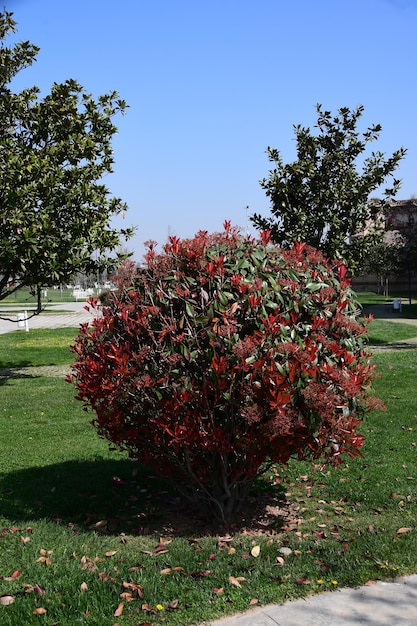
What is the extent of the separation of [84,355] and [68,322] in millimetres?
24844

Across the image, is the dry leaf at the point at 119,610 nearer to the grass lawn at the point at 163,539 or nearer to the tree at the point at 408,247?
the grass lawn at the point at 163,539

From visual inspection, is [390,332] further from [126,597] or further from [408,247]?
[126,597]

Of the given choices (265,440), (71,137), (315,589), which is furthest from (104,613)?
(71,137)

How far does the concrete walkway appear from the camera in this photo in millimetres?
3232

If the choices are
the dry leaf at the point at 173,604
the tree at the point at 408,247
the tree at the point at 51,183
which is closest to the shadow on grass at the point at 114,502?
the dry leaf at the point at 173,604

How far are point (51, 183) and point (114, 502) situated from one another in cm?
790

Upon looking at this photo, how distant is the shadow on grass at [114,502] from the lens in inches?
193

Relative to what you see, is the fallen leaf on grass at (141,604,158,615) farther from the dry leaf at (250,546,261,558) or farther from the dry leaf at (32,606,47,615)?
the dry leaf at (250,546,261,558)

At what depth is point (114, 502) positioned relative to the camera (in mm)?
5434

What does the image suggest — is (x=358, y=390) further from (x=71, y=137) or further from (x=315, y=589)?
(x=71, y=137)

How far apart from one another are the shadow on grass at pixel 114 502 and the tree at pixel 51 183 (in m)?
6.18

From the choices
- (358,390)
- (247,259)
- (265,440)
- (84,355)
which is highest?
(247,259)

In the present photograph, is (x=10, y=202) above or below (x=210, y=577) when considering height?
above

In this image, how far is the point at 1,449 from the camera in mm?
7469
